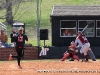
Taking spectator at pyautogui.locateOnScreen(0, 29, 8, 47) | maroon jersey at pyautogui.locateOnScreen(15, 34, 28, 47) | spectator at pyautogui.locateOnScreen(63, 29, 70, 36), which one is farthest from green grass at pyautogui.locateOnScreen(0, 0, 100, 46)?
maroon jersey at pyautogui.locateOnScreen(15, 34, 28, 47)

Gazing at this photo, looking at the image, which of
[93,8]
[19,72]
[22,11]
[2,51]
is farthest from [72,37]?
[22,11]

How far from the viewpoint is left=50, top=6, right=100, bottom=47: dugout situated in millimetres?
29781

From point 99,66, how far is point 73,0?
113 feet

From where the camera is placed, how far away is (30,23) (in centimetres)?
4538

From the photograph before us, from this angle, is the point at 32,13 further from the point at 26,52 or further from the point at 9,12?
the point at 26,52

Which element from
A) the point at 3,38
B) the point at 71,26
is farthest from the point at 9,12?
the point at 3,38

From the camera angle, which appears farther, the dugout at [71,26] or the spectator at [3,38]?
the dugout at [71,26]

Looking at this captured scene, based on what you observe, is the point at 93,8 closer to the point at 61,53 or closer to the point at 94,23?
the point at 94,23

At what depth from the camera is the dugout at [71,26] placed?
29.8 metres

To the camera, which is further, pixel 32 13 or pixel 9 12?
pixel 32 13

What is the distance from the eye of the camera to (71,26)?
2986 cm

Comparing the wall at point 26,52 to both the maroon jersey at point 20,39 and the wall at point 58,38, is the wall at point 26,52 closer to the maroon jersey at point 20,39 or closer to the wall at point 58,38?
the wall at point 58,38

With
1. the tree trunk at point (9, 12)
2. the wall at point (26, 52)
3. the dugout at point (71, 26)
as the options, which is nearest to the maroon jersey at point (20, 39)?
the wall at point (26, 52)

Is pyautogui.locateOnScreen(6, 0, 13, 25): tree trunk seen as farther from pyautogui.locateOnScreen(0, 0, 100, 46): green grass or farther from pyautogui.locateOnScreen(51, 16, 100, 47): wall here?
pyautogui.locateOnScreen(51, 16, 100, 47): wall
